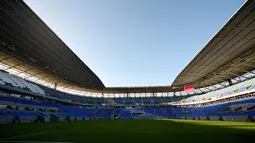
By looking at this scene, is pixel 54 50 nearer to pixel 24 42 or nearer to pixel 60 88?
pixel 24 42

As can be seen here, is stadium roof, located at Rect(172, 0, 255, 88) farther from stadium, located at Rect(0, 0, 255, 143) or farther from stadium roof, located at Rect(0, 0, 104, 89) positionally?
stadium roof, located at Rect(0, 0, 104, 89)

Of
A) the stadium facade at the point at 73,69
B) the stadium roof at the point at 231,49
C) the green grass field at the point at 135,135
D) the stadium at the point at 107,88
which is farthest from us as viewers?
the stadium facade at the point at 73,69

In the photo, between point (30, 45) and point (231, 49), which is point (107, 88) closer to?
point (30, 45)

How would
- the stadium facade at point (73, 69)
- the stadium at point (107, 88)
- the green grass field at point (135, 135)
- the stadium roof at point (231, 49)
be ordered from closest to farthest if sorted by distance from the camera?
the green grass field at point (135, 135)
the stadium at point (107, 88)
the stadium roof at point (231, 49)
the stadium facade at point (73, 69)

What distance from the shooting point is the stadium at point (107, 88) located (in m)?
13.9

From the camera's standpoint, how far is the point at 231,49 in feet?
94.7

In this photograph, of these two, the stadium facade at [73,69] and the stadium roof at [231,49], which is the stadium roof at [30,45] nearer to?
the stadium facade at [73,69]

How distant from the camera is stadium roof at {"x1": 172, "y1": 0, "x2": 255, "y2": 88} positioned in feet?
65.0

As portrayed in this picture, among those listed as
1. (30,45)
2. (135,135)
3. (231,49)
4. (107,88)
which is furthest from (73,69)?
(231,49)

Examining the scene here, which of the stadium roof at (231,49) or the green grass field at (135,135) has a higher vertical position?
the stadium roof at (231,49)

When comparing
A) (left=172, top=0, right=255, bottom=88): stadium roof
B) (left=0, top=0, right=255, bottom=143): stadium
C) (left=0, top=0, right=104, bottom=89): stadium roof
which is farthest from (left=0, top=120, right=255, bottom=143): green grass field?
(left=0, top=0, right=104, bottom=89): stadium roof

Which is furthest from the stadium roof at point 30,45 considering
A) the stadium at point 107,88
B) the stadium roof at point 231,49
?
the stadium roof at point 231,49

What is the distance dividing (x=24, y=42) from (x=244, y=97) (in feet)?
174

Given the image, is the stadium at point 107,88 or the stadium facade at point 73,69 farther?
the stadium facade at point 73,69
